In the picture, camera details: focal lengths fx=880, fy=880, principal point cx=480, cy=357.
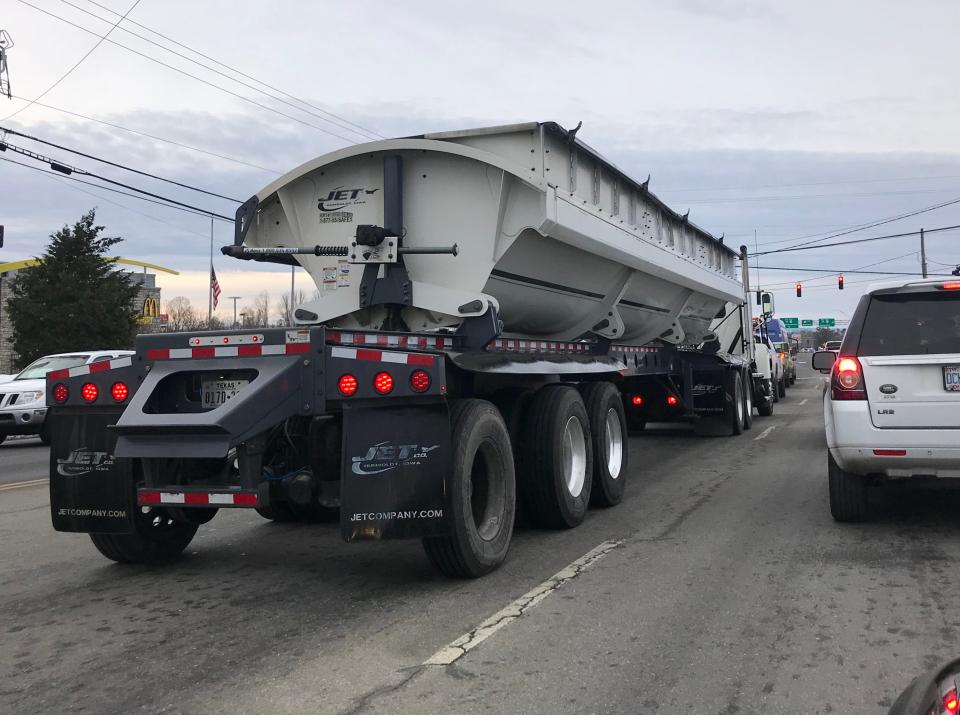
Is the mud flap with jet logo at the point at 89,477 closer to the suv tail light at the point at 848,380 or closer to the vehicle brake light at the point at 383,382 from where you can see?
the vehicle brake light at the point at 383,382

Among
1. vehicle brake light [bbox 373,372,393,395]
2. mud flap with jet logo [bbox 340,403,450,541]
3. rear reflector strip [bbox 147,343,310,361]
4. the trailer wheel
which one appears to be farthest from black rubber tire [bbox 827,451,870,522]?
the trailer wheel

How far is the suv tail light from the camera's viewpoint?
6.66 m

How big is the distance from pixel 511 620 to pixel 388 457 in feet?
3.96

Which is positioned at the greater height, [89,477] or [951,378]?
[951,378]

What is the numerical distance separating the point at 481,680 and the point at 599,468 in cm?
453

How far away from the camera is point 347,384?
5277 millimetres

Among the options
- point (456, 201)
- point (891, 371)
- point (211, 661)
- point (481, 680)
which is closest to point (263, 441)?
point (211, 661)

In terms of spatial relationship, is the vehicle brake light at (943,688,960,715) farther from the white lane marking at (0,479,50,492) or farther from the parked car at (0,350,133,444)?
the parked car at (0,350,133,444)

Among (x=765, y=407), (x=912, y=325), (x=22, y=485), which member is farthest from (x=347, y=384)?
(x=765, y=407)

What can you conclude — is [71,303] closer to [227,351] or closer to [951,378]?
[227,351]

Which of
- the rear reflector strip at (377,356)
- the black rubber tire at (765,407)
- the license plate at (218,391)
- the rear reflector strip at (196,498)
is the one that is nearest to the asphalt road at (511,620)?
the rear reflector strip at (196,498)

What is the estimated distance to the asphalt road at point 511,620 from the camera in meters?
3.84

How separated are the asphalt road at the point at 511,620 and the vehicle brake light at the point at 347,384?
4.17 feet

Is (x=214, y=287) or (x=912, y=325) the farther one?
(x=214, y=287)
